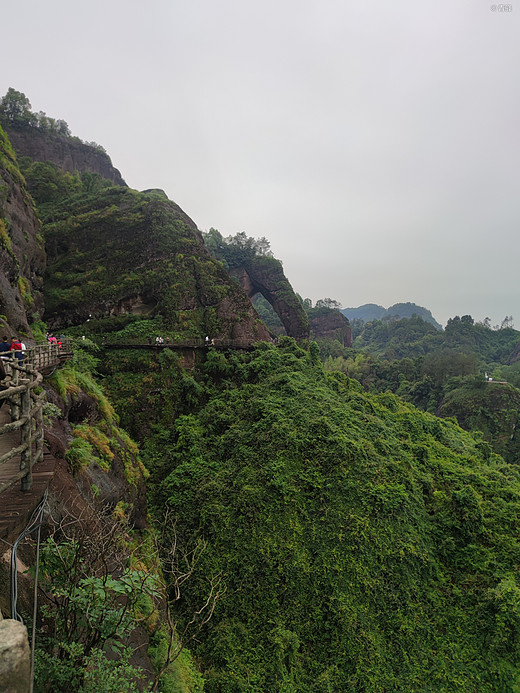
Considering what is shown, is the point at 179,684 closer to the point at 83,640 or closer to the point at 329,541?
the point at 83,640

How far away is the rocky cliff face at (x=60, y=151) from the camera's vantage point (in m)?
42.7

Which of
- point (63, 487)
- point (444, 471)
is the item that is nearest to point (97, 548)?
point (63, 487)

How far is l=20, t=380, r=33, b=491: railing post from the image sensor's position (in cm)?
441

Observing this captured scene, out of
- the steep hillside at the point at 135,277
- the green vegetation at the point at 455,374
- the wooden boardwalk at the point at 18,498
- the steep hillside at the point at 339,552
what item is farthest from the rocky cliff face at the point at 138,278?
the green vegetation at the point at 455,374

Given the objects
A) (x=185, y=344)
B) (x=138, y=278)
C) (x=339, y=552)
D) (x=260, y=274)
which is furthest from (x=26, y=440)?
(x=260, y=274)

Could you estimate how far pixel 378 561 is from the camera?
37.8ft

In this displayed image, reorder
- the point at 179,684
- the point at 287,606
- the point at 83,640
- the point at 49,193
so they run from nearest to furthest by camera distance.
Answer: the point at 83,640 → the point at 179,684 → the point at 287,606 → the point at 49,193

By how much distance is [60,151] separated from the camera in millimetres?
46688

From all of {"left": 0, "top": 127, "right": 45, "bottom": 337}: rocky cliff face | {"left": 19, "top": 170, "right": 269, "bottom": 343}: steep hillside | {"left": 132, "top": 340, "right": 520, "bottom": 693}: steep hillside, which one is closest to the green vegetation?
{"left": 132, "top": 340, "right": 520, "bottom": 693}: steep hillside

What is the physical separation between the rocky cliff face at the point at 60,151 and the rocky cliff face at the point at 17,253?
20.9 metres

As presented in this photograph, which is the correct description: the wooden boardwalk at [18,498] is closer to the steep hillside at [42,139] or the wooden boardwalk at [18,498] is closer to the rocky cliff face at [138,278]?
the rocky cliff face at [138,278]

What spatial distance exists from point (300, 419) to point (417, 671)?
9103 mm

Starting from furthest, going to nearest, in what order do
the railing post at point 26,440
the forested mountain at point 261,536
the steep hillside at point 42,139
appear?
the steep hillside at point 42,139 → the forested mountain at point 261,536 → the railing post at point 26,440

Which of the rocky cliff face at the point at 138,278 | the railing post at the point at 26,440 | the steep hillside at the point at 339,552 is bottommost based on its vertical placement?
the steep hillside at the point at 339,552
